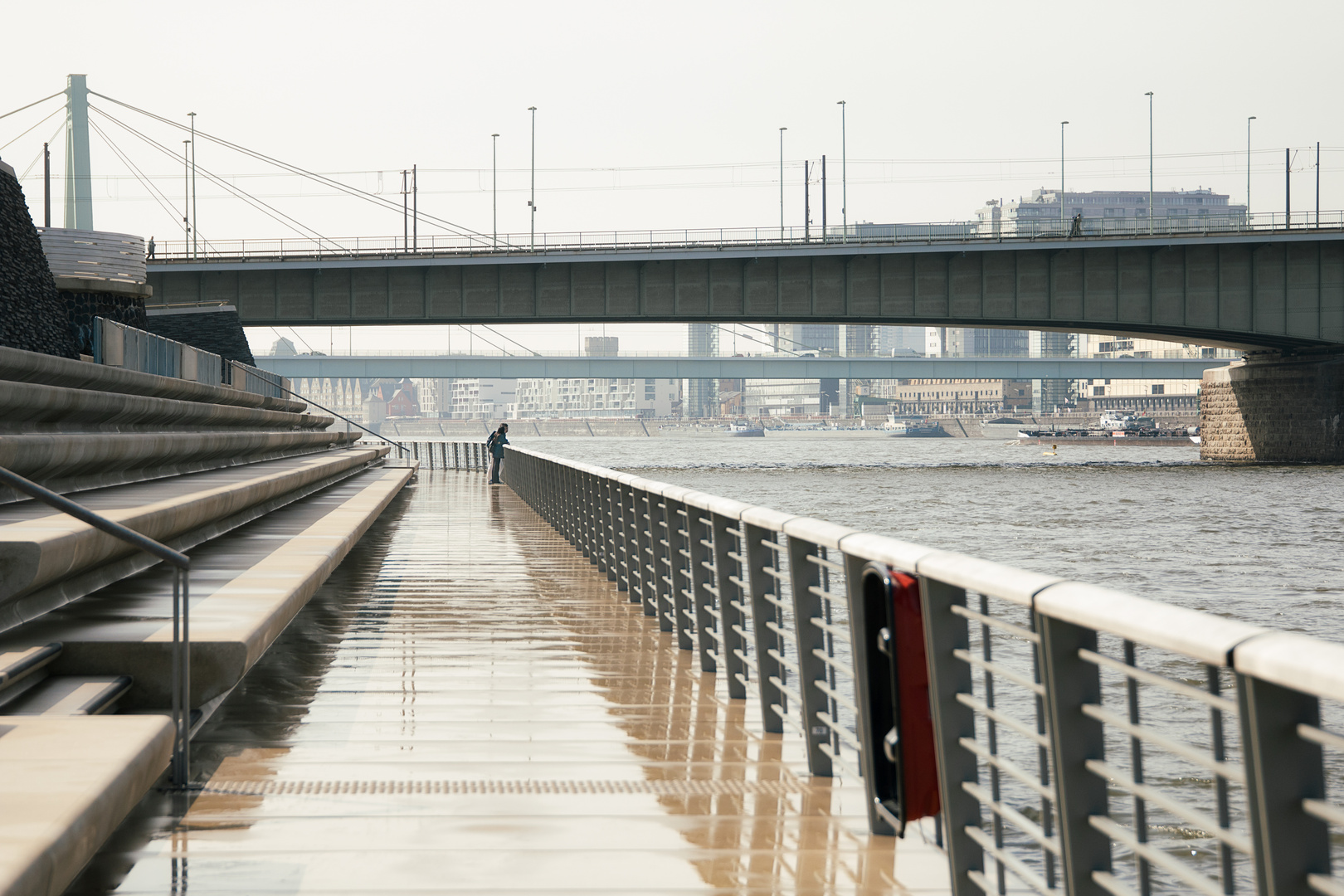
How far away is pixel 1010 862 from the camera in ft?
11.2

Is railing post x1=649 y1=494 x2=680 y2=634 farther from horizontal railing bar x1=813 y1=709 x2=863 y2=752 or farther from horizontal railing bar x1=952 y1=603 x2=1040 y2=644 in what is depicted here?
horizontal railing bar x1=952 y1=603 x2=1040 y2=644

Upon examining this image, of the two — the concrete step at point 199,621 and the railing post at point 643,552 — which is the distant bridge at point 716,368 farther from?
the concrete step at point 199,621

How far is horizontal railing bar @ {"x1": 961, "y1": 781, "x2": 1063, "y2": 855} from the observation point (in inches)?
132

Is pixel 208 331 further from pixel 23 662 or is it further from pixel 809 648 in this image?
pixel 809 648

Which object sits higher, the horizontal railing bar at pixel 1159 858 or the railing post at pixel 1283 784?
the railing post at pixel 1283 784

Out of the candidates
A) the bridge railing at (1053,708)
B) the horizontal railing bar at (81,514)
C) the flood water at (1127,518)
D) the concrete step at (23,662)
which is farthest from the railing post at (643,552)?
the flood water at (1127,518)

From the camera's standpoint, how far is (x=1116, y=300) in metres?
48.7

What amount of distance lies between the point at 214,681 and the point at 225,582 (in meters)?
2.18

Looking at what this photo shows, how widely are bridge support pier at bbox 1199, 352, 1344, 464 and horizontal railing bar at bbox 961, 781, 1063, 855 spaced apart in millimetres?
53971

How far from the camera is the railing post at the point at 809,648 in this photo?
5258 mm

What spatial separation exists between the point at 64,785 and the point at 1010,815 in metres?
2.61

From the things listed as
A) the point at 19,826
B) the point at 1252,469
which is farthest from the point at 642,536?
the point at 1252,469

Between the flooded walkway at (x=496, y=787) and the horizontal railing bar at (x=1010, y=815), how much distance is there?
48cm

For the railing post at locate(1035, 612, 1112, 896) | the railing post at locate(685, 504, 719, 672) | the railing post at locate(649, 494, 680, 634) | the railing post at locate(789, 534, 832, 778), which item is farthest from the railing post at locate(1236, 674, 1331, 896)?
the railing post at locate(649, 494, 680, 634)
